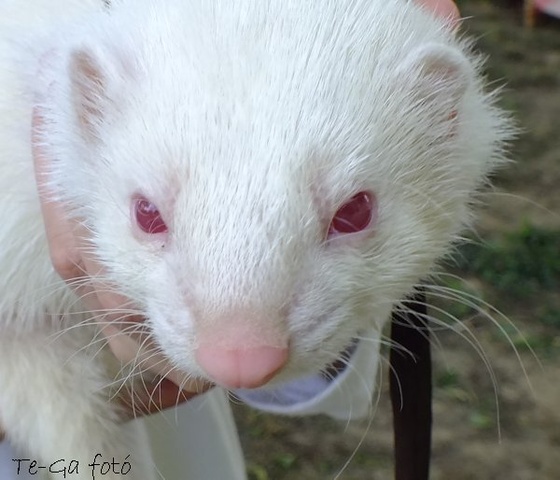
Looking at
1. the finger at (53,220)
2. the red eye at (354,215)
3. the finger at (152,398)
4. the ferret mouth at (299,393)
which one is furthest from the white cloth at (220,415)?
the red eye at (354,215)

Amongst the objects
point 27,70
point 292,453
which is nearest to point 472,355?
point 292,453

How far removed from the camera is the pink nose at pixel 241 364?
0.69 meters

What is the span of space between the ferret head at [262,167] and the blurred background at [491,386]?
39.0 inches

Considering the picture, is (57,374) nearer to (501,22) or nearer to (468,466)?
(468,466)

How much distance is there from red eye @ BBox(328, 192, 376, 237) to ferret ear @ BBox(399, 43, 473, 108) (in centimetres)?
13

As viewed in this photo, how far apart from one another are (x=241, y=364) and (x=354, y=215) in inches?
6.9

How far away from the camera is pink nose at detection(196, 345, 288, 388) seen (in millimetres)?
686

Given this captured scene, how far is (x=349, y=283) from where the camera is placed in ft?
2.52

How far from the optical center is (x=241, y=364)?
0.69 m

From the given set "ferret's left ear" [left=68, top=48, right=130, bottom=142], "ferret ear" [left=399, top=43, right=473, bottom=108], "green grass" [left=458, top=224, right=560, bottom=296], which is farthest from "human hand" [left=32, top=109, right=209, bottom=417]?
"green grass" [left=458, top=224, right=560, bottom=296]

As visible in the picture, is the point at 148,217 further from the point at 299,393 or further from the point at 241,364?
the point at 299,393

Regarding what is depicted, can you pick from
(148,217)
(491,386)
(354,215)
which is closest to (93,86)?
(148,217)

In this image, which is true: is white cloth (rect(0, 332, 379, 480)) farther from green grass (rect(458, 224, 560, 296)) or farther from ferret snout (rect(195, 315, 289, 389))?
green grass (rect(458, 224, 560, 296))

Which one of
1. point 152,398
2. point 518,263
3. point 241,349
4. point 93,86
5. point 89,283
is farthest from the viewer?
point 518,263
